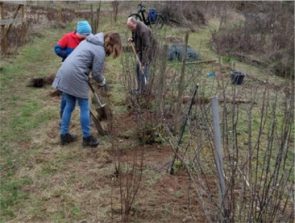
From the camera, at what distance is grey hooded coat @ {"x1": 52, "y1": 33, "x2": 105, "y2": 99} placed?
209 inches

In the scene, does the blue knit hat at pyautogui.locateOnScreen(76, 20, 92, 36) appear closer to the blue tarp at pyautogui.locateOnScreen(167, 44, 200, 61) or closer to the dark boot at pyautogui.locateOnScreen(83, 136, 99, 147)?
the dark boot at pyautogui.locateOnScreen(83, 136, 99, 147)

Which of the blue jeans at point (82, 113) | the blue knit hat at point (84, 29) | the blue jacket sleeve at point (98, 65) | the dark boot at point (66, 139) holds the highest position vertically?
the blue knit hat at point (84, 29)

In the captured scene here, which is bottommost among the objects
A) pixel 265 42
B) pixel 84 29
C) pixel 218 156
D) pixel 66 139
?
pixel 66 139

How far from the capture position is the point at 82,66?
5.34 metres

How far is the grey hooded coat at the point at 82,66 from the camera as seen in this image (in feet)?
17.4

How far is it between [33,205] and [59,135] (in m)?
1.88

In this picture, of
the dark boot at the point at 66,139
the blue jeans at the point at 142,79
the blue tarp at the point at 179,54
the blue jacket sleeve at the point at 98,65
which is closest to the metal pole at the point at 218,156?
the blue jacket sleeve at the point at 98,65

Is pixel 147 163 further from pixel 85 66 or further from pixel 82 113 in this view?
pixel 85 66

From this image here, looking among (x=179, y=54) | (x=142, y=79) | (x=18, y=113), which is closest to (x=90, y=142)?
(x=142, y=79)

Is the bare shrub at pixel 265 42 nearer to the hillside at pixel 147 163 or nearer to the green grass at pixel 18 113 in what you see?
the green grass at pixel 18 113

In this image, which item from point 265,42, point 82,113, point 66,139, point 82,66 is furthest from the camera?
point 265,42

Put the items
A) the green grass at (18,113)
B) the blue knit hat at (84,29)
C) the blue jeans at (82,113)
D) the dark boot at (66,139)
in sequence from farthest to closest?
1. the blue knit hat at (84,29)
2. the dark boot at (66,139)
3. the blue jeans at (82,113)
4. the green grass at (18,113)

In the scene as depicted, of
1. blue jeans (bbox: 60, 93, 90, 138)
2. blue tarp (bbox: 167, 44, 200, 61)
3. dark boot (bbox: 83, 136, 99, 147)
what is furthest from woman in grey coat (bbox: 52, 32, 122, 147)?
blue tarp (bbox: 167, 44, 200, 61)

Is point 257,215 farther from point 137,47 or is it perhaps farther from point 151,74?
point 137,47
